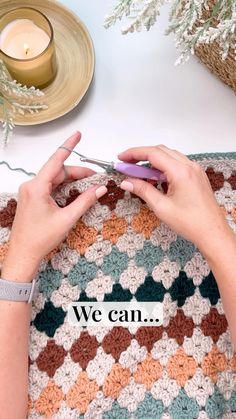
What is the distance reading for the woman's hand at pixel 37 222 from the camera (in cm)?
70

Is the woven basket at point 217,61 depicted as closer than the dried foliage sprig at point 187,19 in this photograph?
No

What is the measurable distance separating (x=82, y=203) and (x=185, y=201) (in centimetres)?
13

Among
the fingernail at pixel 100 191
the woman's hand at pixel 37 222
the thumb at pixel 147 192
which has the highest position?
the thumb at pixel 147 192

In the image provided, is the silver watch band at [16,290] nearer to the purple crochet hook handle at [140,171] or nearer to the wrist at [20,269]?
the wrist at [20,269]

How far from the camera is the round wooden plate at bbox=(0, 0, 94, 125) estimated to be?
2.75 feet

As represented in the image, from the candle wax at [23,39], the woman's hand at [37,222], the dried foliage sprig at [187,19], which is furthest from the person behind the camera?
the candle wax at [23,39]

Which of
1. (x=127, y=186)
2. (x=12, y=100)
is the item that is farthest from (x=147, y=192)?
(x=12, y=100)

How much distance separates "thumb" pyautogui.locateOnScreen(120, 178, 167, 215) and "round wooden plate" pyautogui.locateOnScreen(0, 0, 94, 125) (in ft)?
0.59

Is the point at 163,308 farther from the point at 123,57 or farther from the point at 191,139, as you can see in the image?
the point at 123,57

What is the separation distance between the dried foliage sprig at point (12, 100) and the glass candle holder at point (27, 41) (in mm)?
18

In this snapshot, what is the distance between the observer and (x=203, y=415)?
71 centimetres

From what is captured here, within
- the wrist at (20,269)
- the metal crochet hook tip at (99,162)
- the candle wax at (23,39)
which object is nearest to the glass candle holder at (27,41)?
the candle wax at (23,39)

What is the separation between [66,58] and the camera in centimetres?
86

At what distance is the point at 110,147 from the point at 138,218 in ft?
0.48
